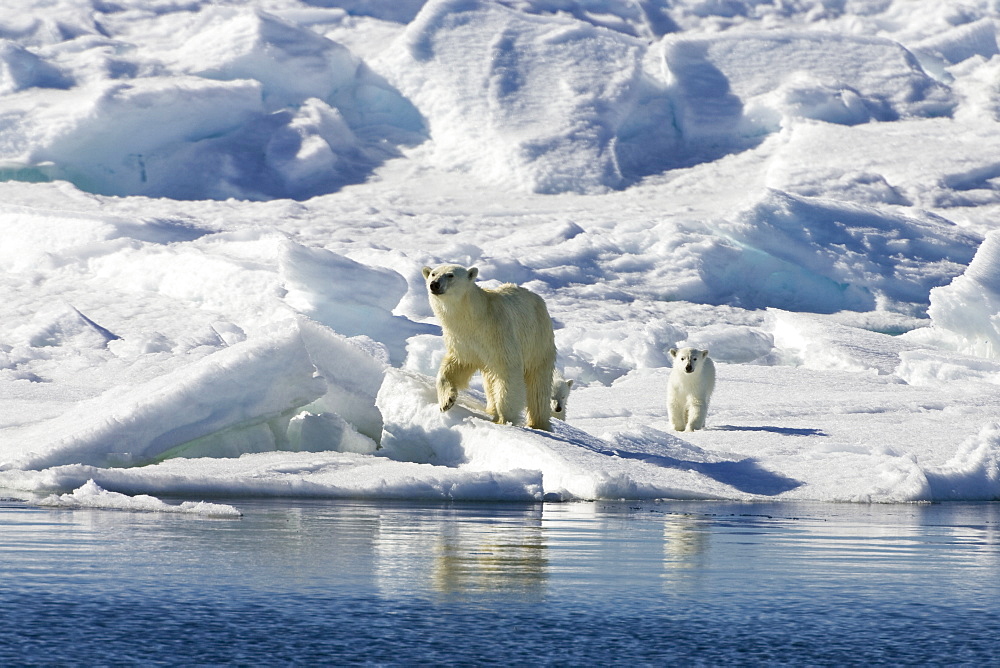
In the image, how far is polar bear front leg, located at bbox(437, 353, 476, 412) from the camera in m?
7.99

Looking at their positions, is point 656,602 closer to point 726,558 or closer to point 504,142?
point 726,558

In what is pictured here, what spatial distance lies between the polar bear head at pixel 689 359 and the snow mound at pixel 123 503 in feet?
17.3

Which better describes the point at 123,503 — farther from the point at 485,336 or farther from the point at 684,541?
the point at 485,336

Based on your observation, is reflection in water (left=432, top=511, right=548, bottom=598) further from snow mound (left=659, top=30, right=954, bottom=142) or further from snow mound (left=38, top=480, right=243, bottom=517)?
snow mound (left=659, top=30, right=954, bottom=142)

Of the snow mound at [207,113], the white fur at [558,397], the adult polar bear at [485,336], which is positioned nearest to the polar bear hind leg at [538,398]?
the adult polar bear at [485,336]

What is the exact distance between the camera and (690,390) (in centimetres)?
1028

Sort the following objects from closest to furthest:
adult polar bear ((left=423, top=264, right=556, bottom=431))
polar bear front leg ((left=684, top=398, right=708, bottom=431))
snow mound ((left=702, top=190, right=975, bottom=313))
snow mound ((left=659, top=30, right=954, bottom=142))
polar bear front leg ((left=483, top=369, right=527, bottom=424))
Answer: adult polar bear ((left=423, top=264, right=556, bottom=431))
polar bear front leg ((left=483, top=369, right=527, bottom=424))
polar bear front leg ((left=684, top=398, right=708, bottom=431))
snow mound ((left=702, top=190, right=975, bottom=313))
snow mound ((left=659, top=30, right=954, bottom=142))

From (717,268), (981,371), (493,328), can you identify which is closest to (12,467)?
(493,328)

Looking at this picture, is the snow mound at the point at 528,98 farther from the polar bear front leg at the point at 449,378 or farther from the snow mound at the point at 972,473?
the polar bear front leg at the point at 449,378

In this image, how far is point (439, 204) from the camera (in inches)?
874

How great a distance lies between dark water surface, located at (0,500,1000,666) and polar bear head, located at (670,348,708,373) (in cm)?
474

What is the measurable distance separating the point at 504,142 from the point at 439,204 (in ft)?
6.73

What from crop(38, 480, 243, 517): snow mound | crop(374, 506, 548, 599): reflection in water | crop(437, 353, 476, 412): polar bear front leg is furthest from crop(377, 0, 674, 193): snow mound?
crop(374, 506, 548, 599): reflection in water

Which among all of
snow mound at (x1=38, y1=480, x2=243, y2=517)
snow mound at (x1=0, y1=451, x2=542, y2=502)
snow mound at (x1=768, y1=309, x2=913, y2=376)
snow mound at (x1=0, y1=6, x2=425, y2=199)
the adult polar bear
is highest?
snow mound at (x1=0, y1=6, x2=425, y2=199)
